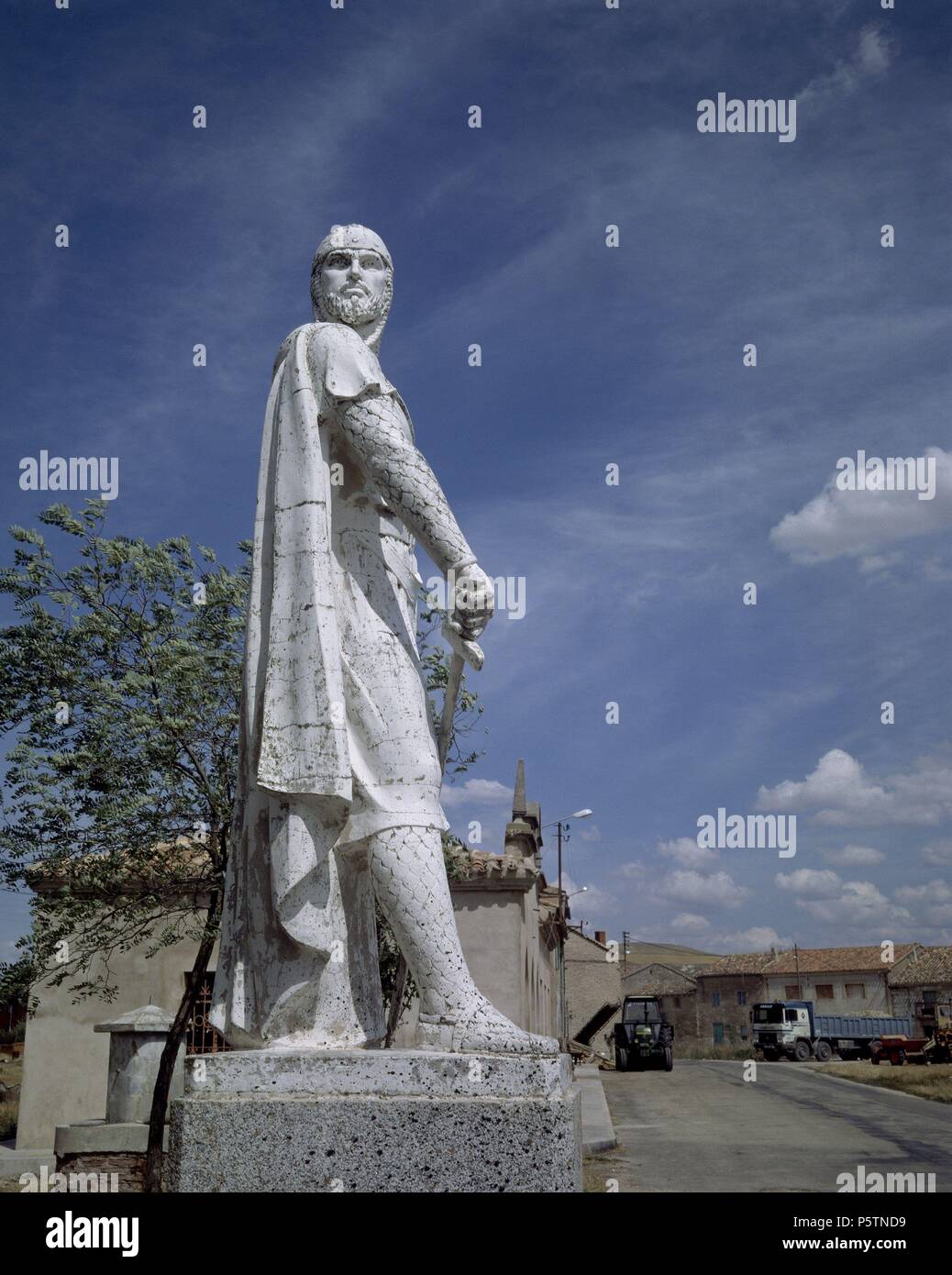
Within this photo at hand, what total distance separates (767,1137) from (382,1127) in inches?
594

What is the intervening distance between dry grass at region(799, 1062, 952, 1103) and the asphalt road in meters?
0.85

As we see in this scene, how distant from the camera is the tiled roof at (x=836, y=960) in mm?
66312

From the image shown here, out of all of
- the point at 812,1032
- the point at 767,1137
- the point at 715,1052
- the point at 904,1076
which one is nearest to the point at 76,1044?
the point at 767,1137

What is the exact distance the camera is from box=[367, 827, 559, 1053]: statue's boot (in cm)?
305

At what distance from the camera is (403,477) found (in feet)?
11.1

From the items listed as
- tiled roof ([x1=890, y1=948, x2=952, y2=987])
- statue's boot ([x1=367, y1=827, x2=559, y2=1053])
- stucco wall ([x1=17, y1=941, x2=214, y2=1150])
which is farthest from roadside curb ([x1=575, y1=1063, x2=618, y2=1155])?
tiled roof ([x1=890, y1=948, x2=952, y2=987])

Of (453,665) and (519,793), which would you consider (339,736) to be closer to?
(453,665)

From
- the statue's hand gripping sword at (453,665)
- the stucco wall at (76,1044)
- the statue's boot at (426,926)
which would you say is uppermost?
the statue's hand gripping sword at (453,665)

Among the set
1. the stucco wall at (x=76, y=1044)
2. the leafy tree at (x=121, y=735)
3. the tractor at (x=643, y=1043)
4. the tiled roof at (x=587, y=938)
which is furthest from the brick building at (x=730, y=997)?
the leafy tree at (x=121, y=735)

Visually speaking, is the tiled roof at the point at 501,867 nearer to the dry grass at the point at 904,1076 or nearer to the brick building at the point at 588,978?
the dry grass at the point at 904,1076

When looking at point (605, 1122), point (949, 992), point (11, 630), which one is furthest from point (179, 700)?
point (949, 992)

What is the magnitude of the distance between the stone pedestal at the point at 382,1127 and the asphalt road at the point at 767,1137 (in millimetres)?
4324
